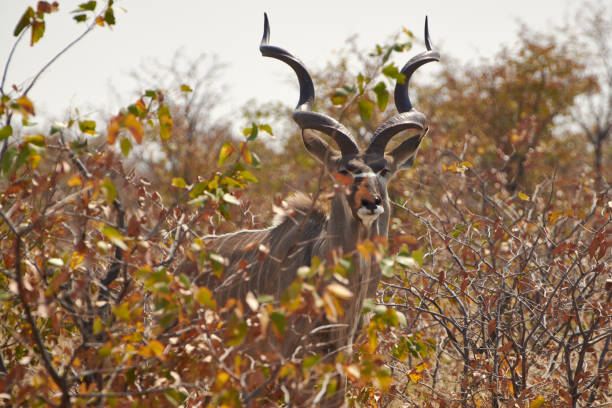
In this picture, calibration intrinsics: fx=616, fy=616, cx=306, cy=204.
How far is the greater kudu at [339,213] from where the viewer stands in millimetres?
3197

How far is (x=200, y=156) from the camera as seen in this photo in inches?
402

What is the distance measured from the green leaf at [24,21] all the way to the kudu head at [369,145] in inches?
56.9

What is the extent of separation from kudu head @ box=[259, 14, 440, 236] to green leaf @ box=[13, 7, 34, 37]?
145 cm

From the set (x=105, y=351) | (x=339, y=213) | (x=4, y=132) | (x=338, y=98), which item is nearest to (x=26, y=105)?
(x=4, y=132)

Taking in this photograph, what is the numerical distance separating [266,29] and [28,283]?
2.41m

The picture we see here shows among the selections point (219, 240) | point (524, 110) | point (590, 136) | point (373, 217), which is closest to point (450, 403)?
point (373, 217)

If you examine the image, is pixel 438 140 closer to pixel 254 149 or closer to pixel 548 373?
pixel 548 373

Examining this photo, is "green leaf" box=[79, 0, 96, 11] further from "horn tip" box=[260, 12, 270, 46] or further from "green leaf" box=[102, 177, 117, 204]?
"horn tip" box=[260, 12, 270, 46]

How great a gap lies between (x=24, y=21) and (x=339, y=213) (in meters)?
1.76

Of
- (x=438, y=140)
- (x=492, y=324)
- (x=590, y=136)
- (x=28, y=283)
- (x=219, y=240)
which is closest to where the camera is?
(x=28, y=283)

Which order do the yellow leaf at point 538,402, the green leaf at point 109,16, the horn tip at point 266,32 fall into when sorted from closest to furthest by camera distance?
the green leaf at point 109,16
the yellow leaf at point 538,402
the horn tip at point 266,32

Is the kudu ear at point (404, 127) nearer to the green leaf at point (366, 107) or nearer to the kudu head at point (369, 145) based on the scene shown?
the kudu head at point (369, 145)

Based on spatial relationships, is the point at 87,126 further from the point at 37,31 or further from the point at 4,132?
the point at 37,31

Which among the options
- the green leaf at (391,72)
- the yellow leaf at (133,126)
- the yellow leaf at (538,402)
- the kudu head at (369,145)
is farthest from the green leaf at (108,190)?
the yellow leaf at (538,402)
